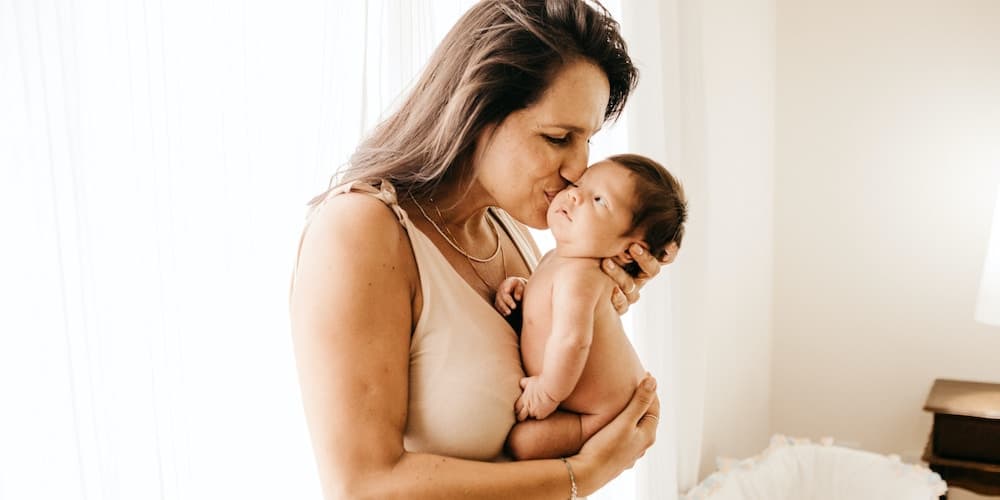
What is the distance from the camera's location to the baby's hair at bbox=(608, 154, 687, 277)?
117 centimetres

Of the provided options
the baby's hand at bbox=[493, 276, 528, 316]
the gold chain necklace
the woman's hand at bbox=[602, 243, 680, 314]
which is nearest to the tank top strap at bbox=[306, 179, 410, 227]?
the gold chain necklace

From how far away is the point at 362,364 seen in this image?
2.95 feet

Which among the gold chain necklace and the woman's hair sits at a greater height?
the woman's hair

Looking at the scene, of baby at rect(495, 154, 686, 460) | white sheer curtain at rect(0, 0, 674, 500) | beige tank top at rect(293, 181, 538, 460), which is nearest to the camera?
white sheer curtain at rect(0, 0, 674, 500)

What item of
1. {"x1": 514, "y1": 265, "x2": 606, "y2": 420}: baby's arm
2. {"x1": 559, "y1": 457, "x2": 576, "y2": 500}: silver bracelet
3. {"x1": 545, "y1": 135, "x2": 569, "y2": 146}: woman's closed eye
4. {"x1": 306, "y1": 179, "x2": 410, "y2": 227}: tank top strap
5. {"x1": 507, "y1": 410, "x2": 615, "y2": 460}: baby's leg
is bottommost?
{"x1": 559, "y1": 457, "x2": 576, "y2": 500}: silver bracelet

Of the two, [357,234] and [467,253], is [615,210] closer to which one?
[467,253]

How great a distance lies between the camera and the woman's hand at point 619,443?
1.06 metres

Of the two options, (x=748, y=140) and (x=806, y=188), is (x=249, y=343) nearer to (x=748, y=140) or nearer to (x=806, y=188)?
(x=748, y=140)

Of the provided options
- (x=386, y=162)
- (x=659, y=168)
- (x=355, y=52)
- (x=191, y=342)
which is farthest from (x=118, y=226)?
(x=659, y=168)

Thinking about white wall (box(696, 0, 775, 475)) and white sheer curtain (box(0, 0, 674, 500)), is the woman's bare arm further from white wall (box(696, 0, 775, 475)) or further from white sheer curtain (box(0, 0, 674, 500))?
white wall (box(696, 0, 775, 475))

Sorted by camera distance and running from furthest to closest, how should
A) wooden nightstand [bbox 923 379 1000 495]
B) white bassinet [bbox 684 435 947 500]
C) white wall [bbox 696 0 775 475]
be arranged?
white wall [bbox 696 0 775 475], wooden nightstand [bbox 923 379 1000 495], white bassinet [bbox 684 435 947 500]

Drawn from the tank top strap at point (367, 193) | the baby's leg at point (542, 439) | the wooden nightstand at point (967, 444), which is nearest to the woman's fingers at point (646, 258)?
the baby's leg at point (542, 439)

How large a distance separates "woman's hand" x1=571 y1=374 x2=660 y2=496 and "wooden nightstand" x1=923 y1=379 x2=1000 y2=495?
6.57 feet

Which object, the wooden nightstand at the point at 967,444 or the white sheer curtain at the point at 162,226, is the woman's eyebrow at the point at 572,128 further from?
the wooden nightstand at the point at 967,444
